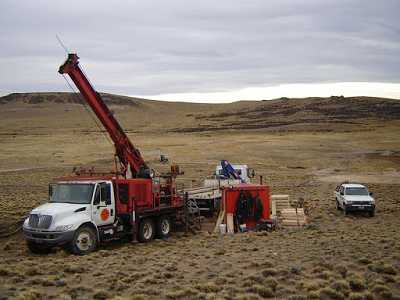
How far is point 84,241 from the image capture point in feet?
53.5

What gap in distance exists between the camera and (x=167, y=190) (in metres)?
20.6

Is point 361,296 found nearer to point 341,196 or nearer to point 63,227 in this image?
point 63,227

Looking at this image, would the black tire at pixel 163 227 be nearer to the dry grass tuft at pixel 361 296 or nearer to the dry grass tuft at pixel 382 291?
the dry grass tuft at pixel 382 291

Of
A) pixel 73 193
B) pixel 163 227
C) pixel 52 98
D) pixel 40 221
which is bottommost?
pixel 163 227

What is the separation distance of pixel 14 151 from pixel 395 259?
210 feet

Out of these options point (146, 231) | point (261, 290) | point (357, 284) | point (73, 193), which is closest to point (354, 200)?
point (146, 231)

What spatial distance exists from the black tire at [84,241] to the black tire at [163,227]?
11.0 feet

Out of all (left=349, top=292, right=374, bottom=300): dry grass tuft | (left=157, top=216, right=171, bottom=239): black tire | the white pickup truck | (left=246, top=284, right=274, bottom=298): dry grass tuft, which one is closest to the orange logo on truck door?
(left=157, top=216, right=171, bottom=239): black tire

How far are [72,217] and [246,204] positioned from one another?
829 cm

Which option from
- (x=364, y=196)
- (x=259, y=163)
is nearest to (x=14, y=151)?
(x=259, y=163)

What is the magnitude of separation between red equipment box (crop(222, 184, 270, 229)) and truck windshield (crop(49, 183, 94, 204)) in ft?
22.2

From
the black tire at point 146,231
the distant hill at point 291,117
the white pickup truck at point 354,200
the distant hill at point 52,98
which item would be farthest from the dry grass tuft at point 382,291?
the distant hill at point 52,98

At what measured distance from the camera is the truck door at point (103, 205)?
1692 centimetres

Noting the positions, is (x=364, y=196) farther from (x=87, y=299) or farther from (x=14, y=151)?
(x=14, y=151)
